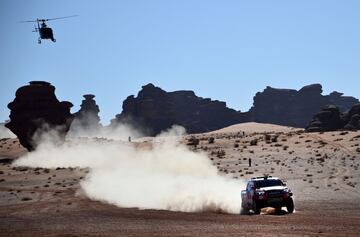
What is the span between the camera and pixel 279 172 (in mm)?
51562

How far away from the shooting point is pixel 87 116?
618ft


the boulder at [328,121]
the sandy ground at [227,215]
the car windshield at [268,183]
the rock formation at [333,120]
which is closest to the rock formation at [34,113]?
the sandy ground at [227,215]

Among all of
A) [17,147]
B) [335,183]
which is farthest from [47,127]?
[335,183]

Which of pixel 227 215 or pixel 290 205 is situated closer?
pixel 290 205

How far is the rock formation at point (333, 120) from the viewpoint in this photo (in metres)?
108

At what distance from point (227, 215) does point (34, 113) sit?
2517 inches

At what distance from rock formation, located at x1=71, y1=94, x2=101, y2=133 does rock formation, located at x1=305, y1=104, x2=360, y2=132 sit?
297ft

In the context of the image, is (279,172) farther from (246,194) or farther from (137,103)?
(137,103)

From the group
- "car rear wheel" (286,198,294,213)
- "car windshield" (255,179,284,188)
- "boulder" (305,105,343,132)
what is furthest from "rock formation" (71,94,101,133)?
"car rear wheel" (286,198,294,213)

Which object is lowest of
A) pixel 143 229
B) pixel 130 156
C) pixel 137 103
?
pixel 143 229

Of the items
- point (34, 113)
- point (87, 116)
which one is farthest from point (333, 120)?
point (87, 116)

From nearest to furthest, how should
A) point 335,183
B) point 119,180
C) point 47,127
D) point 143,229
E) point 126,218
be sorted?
point 143,229 < point 126,218 < point 335,183 < point 119,180 < point 47,127

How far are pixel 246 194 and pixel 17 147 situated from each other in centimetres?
8405

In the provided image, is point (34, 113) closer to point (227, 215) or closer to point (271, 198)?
point (227, 215)
